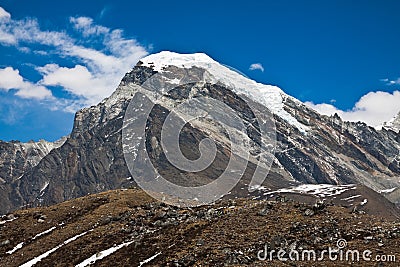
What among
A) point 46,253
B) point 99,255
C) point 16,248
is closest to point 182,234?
point 99,255

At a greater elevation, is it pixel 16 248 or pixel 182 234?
pixel 182 234

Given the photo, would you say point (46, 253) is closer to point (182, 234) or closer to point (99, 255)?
point (99, 255)

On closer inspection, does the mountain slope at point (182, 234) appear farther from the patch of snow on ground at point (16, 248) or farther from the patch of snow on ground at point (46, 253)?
the patch of snow on ground at point (46, 253)

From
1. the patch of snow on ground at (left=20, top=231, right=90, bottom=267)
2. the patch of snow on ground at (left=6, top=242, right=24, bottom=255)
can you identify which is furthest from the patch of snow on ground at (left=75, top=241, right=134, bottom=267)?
the patch of snow on ground at (left=6, top=242, right=24, bottom=255)

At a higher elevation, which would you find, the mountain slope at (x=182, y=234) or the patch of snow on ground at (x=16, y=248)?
the mountain slope at (x=182, y=234)

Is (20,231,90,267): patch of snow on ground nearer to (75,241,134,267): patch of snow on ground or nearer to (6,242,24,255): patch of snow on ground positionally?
(6,242,24,255): patch of snow on ground

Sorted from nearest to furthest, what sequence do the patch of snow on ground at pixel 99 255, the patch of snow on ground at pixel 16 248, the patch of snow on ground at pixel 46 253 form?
the patch of snow on ground at pixel 99 255 < the patch of snow on ground at pixel 46 253 < the patch of snow on ground at pixel 16 248

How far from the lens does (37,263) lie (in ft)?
187

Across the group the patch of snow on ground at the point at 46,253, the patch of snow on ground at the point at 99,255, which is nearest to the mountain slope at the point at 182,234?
the patch of snow on ground at the point at 99,255

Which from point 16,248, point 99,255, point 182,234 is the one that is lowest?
point 16,248

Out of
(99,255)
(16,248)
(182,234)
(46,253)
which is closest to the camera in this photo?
(99,255)

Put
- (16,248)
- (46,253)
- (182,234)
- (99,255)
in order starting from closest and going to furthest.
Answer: (99,255) < (182,234) < (46,253) < (16,248)

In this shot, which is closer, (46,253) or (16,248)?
(46,253)

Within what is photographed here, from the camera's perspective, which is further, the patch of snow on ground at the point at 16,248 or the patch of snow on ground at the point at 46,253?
the patch of snow on ground at the point at 16,248
